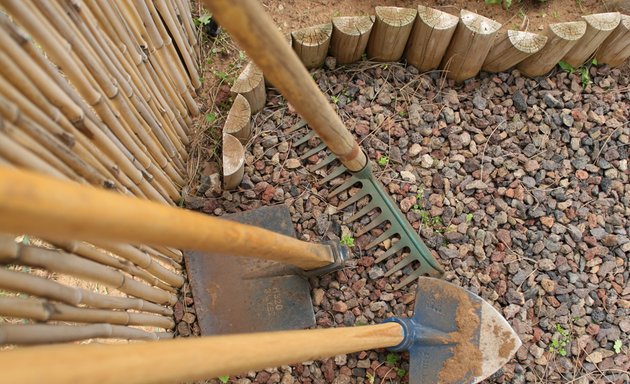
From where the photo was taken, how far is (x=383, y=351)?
2279mm

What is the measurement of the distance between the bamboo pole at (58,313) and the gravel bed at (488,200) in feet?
1.39

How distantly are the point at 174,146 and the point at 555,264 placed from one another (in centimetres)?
154

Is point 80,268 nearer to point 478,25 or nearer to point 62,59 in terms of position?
point 62,59

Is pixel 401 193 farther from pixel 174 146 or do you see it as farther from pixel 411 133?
pixel 174 146

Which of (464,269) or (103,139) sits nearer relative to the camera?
(103,139)

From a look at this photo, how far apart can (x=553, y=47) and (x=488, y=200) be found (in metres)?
0.66

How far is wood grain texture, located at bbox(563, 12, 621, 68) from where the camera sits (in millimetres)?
2436

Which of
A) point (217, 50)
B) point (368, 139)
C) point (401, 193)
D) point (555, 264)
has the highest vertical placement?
point (217, 50)

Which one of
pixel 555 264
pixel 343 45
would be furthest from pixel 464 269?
pixel 343 45

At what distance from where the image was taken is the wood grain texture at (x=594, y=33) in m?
2.44

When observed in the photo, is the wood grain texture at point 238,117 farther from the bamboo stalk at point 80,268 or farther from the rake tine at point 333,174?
the bamboo stalk at point 80,268

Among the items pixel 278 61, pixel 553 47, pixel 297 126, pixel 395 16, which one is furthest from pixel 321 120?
pixel 553 47

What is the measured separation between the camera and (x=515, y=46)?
7.96 ft

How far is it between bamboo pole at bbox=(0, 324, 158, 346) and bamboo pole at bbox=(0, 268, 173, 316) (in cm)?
7
